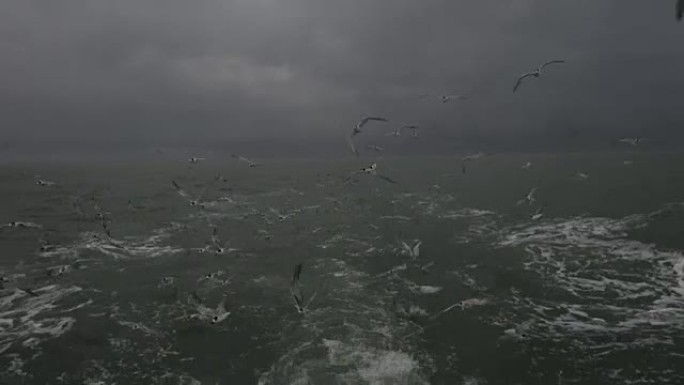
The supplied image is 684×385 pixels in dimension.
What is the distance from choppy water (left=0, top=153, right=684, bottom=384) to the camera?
2612 cm

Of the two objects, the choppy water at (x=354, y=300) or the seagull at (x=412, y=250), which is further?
the seagull at (x=412, y=250)

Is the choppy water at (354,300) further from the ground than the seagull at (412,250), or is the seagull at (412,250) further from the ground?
the seagull at (412,250)

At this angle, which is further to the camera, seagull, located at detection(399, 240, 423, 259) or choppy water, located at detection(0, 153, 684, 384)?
seagull, located at detection(399, 240, 423, 259)

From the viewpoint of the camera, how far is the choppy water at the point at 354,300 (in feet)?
85.7

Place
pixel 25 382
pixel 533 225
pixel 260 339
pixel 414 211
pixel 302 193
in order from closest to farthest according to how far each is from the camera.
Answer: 1. pixel 25 382
2. pixel 260 339
3. pixel 533 225
4. pixel 414 211
5. pixel 302 193

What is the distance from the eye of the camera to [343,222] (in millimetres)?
65188

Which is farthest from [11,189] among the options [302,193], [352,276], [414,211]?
[352,276]

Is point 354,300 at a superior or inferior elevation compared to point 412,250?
inferior

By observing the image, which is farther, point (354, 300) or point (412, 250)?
point (412, 250)

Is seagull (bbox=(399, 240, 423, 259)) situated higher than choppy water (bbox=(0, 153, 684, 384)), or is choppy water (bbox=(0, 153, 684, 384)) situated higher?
seagull (bbox=(399, 240, 423, 259))

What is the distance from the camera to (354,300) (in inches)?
1401

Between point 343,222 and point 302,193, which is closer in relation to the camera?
point 343,222

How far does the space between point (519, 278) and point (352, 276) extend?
43.9 feet

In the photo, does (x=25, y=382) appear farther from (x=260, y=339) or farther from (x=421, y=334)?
(x=421, y=334)
